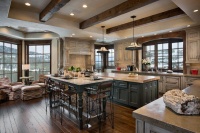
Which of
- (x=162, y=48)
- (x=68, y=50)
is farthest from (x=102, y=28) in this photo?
(x=162, y=48)

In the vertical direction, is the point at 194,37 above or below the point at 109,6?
below

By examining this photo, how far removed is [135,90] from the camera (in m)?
3.93

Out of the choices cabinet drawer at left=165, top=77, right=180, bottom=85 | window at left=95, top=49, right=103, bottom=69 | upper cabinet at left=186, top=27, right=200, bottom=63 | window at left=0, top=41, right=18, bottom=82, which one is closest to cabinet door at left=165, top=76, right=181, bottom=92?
cabinet drawer at left=165, top=77, right=180, bottom=85

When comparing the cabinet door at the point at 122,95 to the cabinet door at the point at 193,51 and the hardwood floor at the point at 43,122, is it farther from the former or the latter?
the cabinet door at the point at 193,51

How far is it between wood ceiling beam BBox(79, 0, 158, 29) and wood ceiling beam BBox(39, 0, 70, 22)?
151 centimetres

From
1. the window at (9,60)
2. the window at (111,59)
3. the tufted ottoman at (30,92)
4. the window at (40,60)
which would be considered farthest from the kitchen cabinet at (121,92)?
the window at (9,60)

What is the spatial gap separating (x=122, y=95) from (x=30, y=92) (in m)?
3.84

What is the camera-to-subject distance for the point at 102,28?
6.11 meters

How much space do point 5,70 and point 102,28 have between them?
214 inches

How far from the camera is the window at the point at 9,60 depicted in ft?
20.9

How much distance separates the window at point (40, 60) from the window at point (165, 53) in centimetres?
572

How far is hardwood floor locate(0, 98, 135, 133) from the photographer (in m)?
2.79

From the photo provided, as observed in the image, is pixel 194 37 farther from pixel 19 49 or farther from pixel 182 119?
pixel 19 49

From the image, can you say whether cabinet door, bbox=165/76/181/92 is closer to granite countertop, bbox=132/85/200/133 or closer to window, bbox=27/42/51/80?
granite countertop, bbox=132/85/200/133
